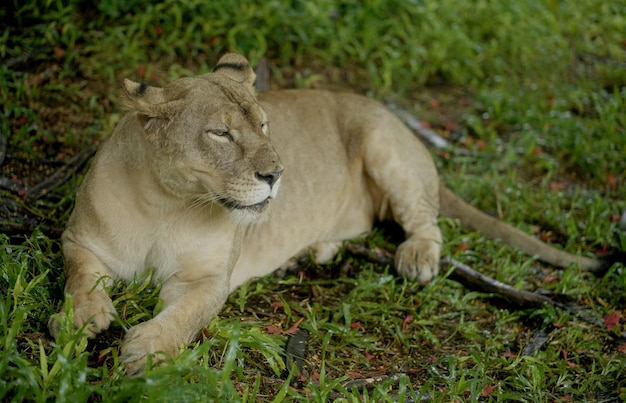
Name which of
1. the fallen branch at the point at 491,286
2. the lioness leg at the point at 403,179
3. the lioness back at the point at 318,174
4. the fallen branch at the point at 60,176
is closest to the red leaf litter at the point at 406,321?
the fallen branch at the point at 491,286

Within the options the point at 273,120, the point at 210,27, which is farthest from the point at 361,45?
the point at 273,120

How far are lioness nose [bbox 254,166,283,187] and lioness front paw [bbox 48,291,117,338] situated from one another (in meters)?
0.85

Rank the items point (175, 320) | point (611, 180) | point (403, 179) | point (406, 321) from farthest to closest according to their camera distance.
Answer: point (611, 180), point (403, 179), point (406, 321), point (175, 320)

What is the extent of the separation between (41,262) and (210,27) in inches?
128

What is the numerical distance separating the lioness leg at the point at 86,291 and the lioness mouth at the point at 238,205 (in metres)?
0.61

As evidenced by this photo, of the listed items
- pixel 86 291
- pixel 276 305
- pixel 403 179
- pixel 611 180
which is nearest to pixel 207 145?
pixel 86 291

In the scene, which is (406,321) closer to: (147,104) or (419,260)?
(419,260)

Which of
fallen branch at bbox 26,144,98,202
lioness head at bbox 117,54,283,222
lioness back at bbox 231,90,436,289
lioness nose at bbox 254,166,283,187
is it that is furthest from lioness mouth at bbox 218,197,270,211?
fallen branch at bbox 26,144,98,202

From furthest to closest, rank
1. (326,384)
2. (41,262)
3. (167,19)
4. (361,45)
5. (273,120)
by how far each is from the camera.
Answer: (361,45)
(167,19)
(273,120)
(41,262)
(326,384)

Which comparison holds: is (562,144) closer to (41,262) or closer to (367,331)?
(367,331)

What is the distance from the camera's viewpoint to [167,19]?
22.7ft

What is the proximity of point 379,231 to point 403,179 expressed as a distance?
0.46 m

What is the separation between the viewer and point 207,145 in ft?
12.1

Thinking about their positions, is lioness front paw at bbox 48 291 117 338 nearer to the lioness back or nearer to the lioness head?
the lioness head
